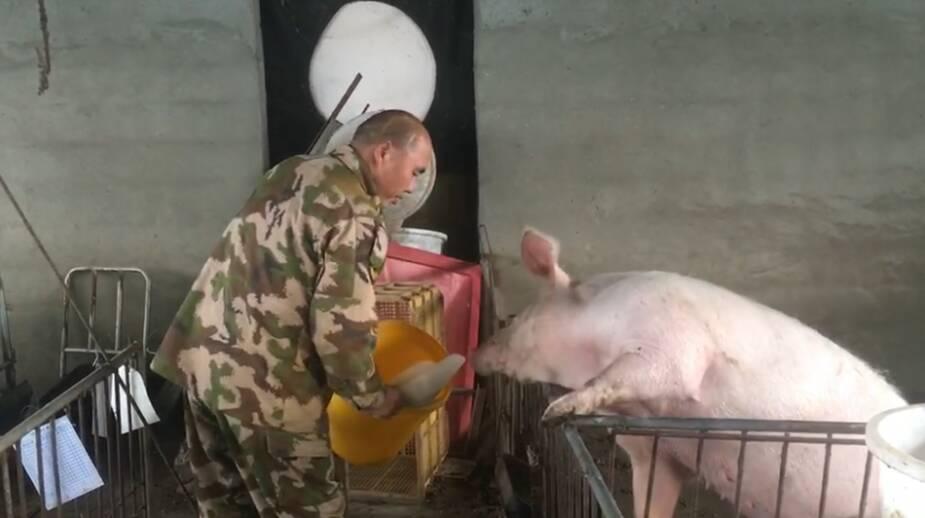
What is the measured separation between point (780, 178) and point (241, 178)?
8.21 feet

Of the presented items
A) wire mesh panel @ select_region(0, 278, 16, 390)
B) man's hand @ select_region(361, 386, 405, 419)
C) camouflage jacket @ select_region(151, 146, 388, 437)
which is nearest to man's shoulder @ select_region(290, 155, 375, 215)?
camouflage jacket @ select_region(151, 146, 388, 437)

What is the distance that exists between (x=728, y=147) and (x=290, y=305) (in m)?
2.45

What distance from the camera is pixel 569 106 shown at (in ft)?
12.2

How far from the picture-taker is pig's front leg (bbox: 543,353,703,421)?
178cm

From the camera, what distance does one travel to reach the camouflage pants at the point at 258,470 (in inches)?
80.6

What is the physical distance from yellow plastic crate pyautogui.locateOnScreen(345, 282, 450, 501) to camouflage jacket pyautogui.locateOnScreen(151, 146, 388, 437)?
981 mm

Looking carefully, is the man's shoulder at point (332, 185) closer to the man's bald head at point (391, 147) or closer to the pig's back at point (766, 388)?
the man's bald head at point (391, 147)

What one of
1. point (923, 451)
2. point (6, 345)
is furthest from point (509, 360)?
point (6, 345)

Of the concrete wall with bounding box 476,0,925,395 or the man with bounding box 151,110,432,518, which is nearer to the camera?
the man with bounding box 151,110,432,518

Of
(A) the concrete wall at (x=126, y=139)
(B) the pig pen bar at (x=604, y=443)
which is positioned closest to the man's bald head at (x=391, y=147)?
(B) the pig pen bar at (x=604, y=443)

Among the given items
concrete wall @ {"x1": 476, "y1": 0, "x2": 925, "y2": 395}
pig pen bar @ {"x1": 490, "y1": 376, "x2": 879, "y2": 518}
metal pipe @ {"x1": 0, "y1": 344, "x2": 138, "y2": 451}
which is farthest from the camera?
concrete wall @ {"x1": 476, "y1": 0, "x2": 925, "y2": 395}

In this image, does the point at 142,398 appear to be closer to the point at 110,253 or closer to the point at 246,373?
the point at 246,373

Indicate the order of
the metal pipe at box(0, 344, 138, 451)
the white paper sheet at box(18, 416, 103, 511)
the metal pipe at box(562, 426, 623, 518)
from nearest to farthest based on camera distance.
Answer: the metal pipe at box(562, 426, 623, 518) < the metal pipe at box(0, 344, 138, 451) < the white paper sheet at box(18, 416, 103, 511)

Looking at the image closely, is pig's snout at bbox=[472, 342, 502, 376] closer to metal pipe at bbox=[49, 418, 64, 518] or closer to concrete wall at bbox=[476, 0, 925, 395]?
metal pipe at bbox=[49, 418, 64, 518]
